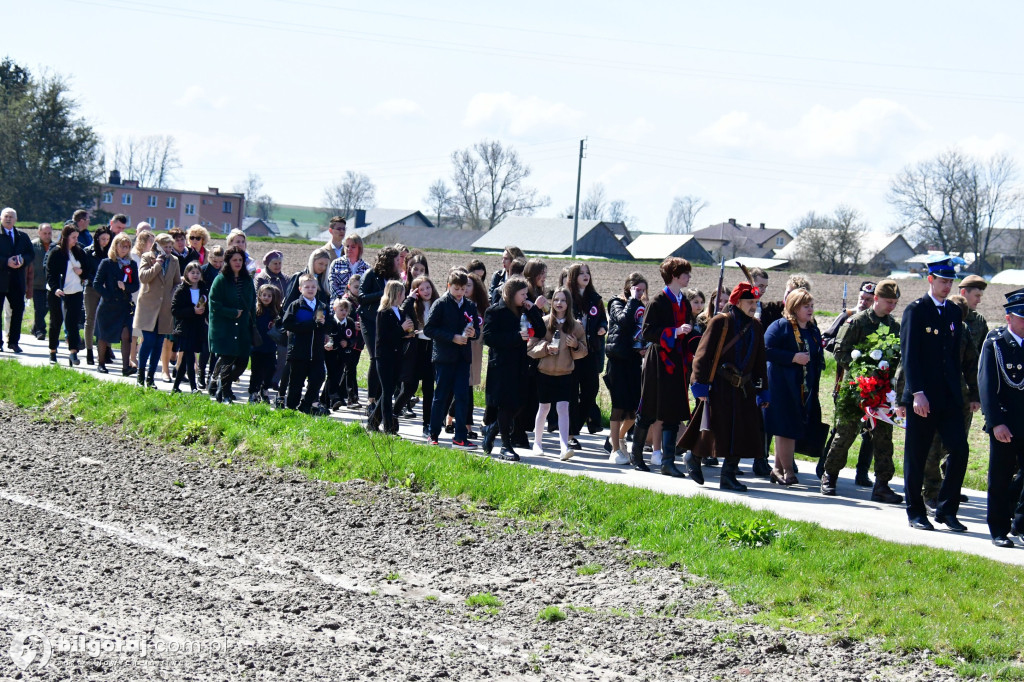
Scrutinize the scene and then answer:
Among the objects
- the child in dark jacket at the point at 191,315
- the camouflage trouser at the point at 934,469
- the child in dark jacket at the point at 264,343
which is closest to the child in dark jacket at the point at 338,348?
the child in dark jacket at the point at 264,343

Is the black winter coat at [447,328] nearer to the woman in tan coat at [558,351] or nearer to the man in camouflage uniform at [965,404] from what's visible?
the woman in tan coat at [558,351]

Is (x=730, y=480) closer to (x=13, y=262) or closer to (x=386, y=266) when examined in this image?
(x=386, y=266)

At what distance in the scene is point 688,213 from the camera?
151m

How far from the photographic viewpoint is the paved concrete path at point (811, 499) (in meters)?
9.23

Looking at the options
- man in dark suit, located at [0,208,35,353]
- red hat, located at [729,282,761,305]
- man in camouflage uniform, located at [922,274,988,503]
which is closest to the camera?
man in camouflage uniform, located at [922,274,988,503]

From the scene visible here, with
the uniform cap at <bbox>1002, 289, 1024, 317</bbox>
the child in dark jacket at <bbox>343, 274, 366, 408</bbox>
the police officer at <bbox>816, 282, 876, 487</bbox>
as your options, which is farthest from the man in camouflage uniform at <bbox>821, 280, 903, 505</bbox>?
the child in dark jacket at <bbox>343, 274, 366, 408</bbox>

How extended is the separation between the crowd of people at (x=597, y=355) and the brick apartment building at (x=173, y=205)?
10366cm

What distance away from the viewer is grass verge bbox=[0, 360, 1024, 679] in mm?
6863

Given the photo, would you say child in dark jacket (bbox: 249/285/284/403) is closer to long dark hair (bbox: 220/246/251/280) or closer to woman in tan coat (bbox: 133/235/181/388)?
long dark hair (bbox: 220/246/251/280)

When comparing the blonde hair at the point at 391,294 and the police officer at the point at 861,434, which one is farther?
the blonde hair at the point at 391,294

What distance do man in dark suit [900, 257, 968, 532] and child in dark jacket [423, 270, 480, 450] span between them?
14.5ft

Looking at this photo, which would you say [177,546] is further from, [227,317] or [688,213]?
[688,213]

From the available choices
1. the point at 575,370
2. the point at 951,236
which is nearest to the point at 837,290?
the point at 951,236

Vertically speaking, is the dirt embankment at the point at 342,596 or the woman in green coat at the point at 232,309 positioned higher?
the woman in green coat at the point at 232,309
